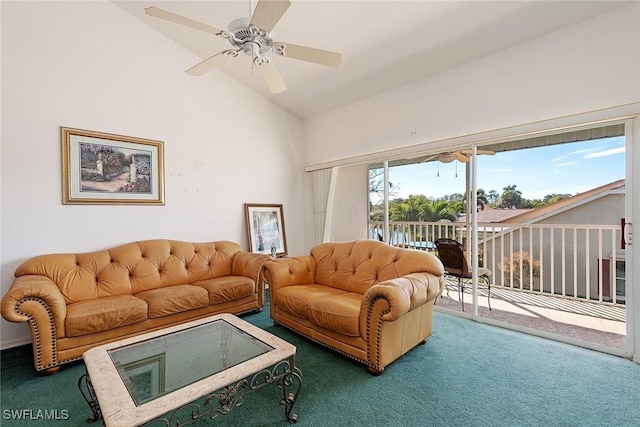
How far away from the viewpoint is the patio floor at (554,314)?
8.89 feet

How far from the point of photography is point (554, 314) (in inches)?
126

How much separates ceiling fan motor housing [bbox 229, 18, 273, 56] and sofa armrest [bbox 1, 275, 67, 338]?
2.27 metres

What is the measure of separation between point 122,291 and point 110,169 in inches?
52.0

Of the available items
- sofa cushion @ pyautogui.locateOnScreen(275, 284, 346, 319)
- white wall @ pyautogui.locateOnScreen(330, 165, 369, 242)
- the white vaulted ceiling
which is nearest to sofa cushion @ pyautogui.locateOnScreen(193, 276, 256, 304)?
sofa cushion @ pyautogui.locateOnScreen(275, 284, 346, 319)

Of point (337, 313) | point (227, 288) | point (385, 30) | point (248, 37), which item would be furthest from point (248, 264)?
point (385, 30)

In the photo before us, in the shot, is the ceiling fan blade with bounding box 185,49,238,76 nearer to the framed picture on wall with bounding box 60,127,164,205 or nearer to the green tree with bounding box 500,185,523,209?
the framed picture on wall with bounding box 60,127,164,205

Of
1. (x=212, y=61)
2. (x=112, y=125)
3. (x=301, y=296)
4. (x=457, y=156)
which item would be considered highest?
(x=212, y=61)

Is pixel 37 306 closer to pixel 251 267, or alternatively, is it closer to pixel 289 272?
pixel 251 267

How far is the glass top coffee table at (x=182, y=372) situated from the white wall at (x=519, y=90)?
283 cm

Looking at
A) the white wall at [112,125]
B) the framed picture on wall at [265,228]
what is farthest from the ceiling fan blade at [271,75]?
the framed picture on wall at [265,228]

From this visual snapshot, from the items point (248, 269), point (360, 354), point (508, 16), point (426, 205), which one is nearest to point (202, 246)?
point (248, 269)

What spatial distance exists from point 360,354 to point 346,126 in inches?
126

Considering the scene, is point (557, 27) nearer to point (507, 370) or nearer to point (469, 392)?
point (507, 370)

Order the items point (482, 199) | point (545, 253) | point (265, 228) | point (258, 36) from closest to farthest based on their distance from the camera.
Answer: point (258, 36) < point (482, 199) < point (545, 253) < point (265, 228)
